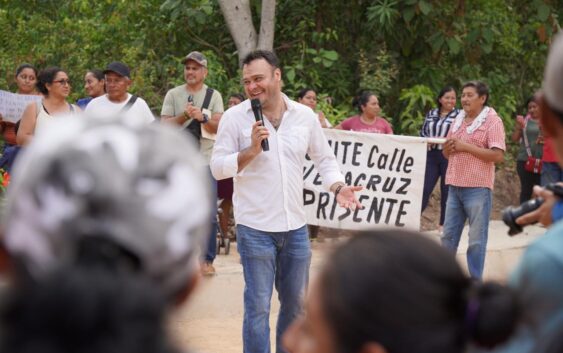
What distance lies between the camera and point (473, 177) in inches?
369

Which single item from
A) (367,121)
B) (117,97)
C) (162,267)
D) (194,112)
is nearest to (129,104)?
(117,97)

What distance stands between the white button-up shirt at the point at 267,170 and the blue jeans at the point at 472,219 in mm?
2976

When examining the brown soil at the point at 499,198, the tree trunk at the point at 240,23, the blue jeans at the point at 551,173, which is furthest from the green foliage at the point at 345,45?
the blue jeans at the point at 551,173

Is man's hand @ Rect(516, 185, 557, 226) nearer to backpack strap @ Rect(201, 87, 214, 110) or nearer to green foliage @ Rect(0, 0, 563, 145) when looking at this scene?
backpack strap @ Rect(201, 87, 214, 110)

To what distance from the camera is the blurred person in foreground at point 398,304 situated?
6.06 ft

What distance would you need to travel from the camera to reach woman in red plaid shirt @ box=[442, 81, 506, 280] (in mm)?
9359

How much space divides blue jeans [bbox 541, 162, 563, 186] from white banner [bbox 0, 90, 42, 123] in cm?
597

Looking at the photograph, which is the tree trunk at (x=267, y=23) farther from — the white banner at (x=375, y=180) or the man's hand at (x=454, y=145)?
the man's hand at (x=454, y=145)

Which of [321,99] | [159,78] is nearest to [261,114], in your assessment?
[321,99]

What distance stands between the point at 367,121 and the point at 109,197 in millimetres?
11211

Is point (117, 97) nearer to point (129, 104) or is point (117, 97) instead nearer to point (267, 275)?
point (129, 104)

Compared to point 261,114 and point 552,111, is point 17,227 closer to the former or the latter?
point 552,111

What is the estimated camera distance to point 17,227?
60.2 inches

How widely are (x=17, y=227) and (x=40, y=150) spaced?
4.5 inches
